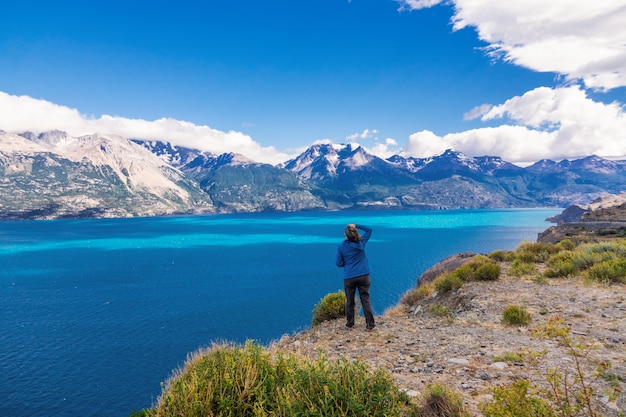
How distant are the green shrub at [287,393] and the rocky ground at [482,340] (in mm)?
949

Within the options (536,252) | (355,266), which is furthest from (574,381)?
(536,252)

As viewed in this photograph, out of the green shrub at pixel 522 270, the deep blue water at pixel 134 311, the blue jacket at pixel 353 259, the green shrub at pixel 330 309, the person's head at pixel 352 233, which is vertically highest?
the person's head at pixel 352 233

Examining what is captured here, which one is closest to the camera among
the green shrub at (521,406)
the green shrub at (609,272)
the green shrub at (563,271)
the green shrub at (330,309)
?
the green shrub at (521,406)

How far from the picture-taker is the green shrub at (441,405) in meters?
5.23

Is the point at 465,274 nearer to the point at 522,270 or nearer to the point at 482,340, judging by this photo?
the point at 522,270

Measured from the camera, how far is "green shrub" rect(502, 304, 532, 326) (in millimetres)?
11016

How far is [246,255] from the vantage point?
108 meters

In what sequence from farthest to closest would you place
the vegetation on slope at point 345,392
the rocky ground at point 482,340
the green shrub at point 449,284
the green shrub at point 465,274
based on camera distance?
1. the green shrub at point 465,274
2. the green shrub at point 449,284
3. the rocky ground at point 482,340
4. the vegetation on slope at point 345,392

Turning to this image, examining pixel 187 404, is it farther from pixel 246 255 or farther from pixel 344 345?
pixel 246 255

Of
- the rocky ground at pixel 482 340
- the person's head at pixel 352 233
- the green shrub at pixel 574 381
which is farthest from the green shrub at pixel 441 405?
the person's head at pixel 352 233

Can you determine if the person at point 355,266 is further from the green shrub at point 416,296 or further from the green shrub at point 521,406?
the green shrub at point 416,296

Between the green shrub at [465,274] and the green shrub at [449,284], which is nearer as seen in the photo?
the green shrub at [449,284]

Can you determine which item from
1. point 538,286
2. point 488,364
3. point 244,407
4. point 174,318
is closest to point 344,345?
point 488,364

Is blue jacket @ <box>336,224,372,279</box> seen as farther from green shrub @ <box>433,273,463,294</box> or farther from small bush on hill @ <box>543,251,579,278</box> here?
small bush on hill @ <box>543,251,579,278</box>
